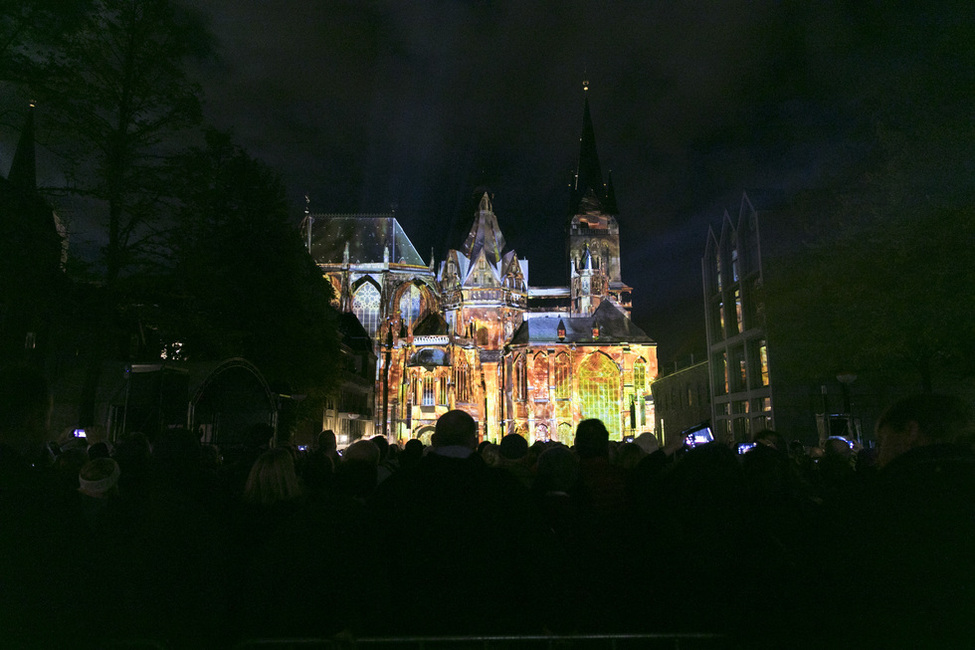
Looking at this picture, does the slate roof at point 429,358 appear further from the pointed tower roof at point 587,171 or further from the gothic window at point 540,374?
A: the pointed tower roof at point 587,171

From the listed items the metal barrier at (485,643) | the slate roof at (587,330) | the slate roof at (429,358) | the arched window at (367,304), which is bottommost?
the metal barrier at (485,643)

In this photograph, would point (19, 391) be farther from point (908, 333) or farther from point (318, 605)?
point (908, 333)

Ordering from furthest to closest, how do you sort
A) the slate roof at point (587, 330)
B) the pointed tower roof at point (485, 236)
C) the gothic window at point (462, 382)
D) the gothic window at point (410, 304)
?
the pointed tower roof at point (485, 236) → the gothic window at point (410, 304) → the gothic window at point (462, 382) → the slate roof at point (587, 330)

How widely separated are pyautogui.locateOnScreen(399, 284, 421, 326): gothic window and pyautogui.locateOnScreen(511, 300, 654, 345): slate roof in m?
13.0

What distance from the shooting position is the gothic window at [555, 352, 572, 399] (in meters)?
53.8

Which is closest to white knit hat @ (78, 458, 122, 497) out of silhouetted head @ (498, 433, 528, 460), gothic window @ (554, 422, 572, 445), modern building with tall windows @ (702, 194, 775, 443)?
silhouetted head @ (498, 433, 528, 460)

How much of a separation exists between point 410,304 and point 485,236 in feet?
36.1

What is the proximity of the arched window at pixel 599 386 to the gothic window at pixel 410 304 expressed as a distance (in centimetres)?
2029

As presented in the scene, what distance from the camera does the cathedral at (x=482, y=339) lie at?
54.0 meters

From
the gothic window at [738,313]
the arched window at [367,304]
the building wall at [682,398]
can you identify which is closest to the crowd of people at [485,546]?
the gothic window at [738,313]

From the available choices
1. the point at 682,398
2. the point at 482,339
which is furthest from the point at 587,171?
Answer: the point at 682,398

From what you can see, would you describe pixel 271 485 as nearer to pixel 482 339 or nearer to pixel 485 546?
pixel 485 546

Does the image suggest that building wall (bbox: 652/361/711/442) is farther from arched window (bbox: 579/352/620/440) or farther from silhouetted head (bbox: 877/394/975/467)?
silhouetted head (bbox: 877/394/975/467)

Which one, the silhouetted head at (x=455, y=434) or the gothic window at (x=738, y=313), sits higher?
the gothic window at (x=738, y=313)
